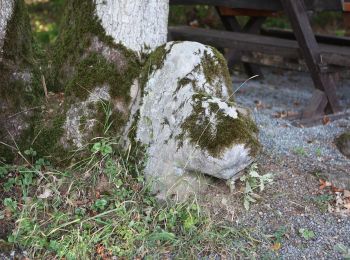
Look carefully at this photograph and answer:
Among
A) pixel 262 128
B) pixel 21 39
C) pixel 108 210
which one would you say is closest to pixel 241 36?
pixel 262 128

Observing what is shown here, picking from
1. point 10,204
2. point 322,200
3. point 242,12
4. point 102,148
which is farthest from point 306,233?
point 242,12

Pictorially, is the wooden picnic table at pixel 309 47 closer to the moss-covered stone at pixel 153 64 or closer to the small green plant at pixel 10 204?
the moss-covered stone at pixel 153 64

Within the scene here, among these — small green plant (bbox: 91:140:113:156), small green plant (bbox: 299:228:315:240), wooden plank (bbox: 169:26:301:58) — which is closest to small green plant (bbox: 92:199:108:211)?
small green plant (bbox: 91:140:113:156)

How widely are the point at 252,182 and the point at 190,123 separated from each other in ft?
2.10

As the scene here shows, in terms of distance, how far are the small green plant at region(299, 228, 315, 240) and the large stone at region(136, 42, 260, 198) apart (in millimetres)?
567

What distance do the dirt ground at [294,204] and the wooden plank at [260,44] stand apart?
858 millimetres

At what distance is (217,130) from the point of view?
3301mm

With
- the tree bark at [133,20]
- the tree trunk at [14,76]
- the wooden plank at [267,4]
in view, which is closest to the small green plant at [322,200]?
the tree bark at [133,20]

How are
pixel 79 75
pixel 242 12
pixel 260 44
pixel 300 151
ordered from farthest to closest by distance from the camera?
1. pixel 242 12
2. pixel 260 44
3. pixel 300 151
4. pixel 79 75

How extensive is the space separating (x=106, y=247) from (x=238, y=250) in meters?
0.82

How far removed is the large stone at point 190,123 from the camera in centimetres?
327

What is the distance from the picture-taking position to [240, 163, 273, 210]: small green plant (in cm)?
355

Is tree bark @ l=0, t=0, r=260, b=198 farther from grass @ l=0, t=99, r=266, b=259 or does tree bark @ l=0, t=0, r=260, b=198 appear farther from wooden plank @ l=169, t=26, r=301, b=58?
wooden plank @ l=169, t=26, r=301, b=58

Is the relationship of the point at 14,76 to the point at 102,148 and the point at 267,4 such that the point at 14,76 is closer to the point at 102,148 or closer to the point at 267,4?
the point at 102,148
